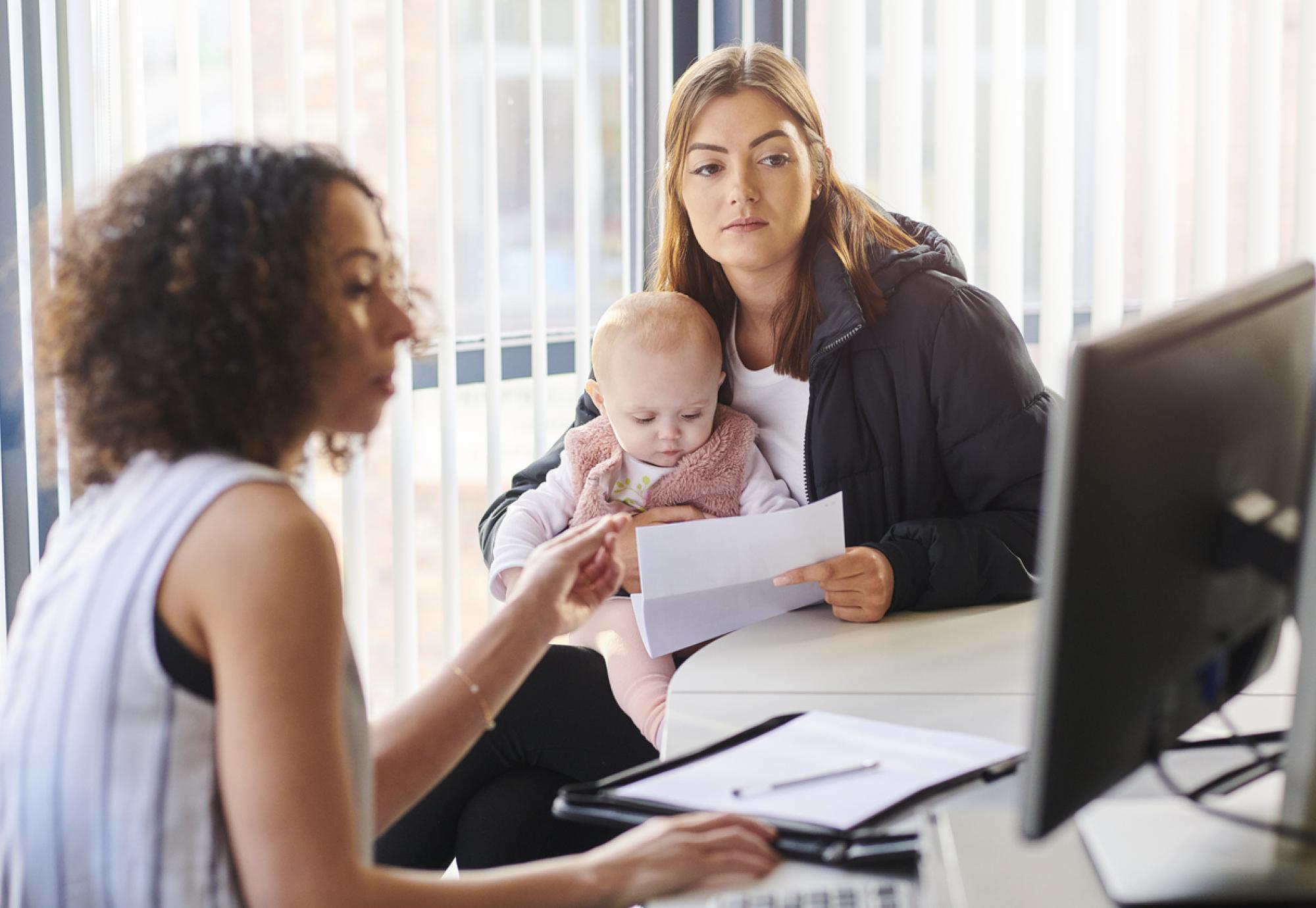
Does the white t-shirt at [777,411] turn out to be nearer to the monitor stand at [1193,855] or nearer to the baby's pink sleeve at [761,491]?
the baby's pink sleeve at [761,491]

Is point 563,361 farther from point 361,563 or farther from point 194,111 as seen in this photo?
point 194,111

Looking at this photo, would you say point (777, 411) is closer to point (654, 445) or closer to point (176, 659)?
point (654, 445)

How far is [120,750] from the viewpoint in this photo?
0.91 m

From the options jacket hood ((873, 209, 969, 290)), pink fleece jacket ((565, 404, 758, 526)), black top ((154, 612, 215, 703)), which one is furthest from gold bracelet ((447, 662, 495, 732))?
jacket hood ((873, 209, 969, 290))

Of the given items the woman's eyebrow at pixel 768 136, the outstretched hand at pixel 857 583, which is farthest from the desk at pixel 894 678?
the woman's eyebrow at pixel 768 136

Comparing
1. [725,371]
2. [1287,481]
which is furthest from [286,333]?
[725,371]

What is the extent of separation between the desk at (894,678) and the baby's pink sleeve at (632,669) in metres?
0.18

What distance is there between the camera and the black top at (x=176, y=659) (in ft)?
2.95

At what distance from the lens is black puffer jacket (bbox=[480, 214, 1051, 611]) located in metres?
1.94

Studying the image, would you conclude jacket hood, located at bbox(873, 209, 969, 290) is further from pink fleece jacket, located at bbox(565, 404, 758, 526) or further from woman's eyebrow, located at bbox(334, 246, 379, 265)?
A: woman's eyebrow, located at bbox(334, 246, 379, 265)

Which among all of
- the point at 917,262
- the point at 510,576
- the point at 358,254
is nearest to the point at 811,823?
the point at 358,254

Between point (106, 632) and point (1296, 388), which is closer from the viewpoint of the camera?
point (106, 632)

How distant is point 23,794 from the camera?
3.07 feet

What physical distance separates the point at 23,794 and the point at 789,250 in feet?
4.88
